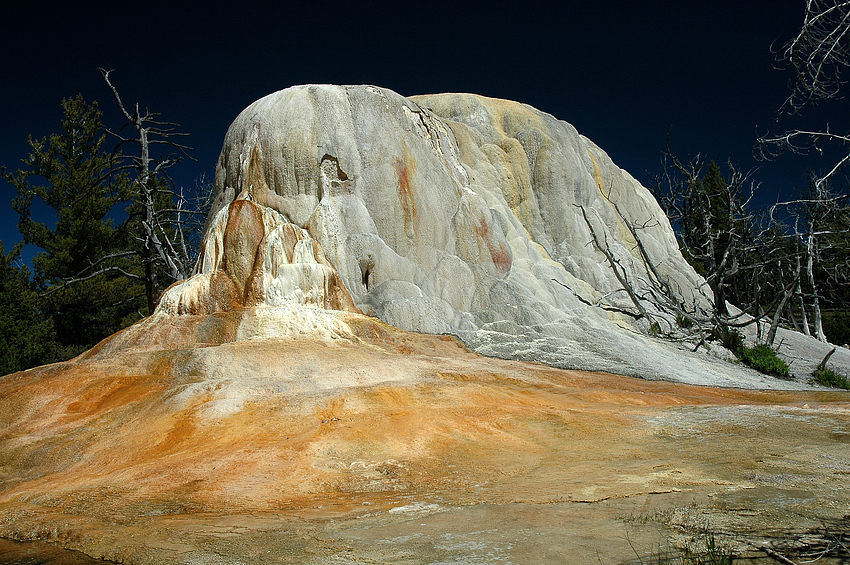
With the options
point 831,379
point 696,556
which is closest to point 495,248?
point 831,379

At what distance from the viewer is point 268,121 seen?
47.8 ft

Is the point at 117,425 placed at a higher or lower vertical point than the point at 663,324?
lower

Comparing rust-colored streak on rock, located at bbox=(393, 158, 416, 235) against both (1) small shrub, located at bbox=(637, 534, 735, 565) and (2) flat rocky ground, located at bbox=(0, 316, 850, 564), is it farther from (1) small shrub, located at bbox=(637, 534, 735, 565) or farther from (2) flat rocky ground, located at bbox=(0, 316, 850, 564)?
(1) small shrub, located at bbox=(637, 534, 735, 565)

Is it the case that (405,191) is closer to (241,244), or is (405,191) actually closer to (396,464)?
(241,244)

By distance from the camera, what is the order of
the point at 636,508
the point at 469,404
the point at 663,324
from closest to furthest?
the point at 636,508, the point at 469,404, the point at 663,324

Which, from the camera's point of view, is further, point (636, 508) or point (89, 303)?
point (89, 303)

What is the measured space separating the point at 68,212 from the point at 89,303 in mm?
3308

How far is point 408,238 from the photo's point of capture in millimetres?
14781

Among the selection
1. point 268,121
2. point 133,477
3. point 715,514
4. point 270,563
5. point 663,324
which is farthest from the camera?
point 663,324

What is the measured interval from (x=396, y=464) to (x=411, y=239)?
9.28 metres

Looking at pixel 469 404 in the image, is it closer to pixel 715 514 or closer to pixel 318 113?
pixel 715 514

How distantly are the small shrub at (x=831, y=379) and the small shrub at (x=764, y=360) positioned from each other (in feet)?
2.10

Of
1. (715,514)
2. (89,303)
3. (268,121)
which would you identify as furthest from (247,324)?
(89,303)

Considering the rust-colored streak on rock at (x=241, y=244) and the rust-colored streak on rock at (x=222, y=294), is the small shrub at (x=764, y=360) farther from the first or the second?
the rust-colored streak on rock at (x=222, y=294)
